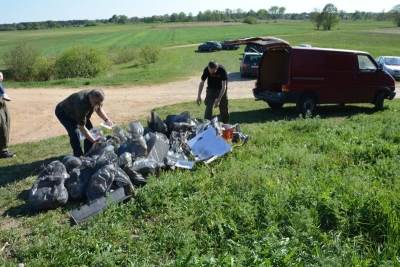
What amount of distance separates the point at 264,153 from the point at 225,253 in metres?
3.75

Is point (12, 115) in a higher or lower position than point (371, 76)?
lower

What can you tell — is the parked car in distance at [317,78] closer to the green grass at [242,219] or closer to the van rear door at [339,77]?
the van rear door at [339,77]

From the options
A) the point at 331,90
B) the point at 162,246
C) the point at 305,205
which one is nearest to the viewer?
the point at 162,246

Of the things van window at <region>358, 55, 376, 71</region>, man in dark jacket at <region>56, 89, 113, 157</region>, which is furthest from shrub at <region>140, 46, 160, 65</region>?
man in dark jacket at <region>56, 89, 113, 157</region>

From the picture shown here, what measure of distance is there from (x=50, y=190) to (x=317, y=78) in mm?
8764

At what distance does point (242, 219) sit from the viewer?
17.8 ft

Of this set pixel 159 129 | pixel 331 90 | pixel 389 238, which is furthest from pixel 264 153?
pixel 331 90

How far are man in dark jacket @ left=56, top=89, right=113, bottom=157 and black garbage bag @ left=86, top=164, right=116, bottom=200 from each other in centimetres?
135

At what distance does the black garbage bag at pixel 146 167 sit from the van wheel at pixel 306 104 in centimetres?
661

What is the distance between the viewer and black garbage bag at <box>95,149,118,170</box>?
21.7ft

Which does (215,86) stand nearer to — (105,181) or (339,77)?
(339,77)

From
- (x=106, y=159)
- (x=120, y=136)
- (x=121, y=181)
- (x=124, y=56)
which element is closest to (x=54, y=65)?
(x=124, y=56)

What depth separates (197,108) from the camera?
48.9 feet

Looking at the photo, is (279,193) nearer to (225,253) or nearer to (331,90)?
(225,253)
